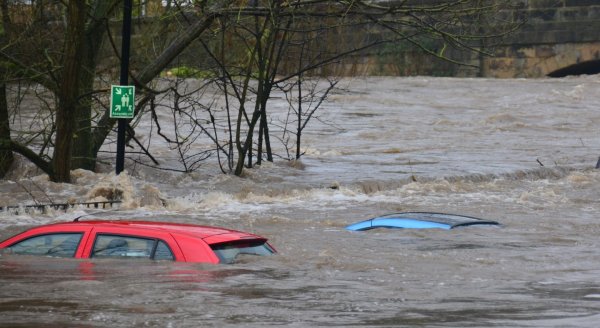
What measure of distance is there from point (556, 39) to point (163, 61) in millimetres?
28981

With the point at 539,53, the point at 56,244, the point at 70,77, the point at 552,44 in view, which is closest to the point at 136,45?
the point at 70,77

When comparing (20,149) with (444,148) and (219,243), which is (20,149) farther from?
(444,148)

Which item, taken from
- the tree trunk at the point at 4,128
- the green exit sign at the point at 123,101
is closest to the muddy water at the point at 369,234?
the tree trunk at the point at 4,128

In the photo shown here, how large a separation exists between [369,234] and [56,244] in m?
4.87

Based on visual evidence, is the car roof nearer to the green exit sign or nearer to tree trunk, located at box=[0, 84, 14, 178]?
the green exit sign

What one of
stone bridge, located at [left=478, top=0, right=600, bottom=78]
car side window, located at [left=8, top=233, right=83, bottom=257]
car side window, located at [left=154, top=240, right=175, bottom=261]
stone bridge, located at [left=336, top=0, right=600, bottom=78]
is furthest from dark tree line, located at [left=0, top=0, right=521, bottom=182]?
stone bridge, located at [left=478, top=0, right=600, bottom=78]

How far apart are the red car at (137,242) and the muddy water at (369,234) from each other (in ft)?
0.31

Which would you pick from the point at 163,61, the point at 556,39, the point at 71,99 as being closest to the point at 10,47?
the point at 71,99

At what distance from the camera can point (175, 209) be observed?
18250 mm

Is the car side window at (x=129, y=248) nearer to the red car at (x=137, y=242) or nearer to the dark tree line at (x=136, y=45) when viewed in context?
the red car at (x=137, y=242)

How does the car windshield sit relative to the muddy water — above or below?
above

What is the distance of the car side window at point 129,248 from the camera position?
33.4ft

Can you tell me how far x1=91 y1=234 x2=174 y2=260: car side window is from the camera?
1019cm

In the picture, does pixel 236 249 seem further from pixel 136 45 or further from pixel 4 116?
pixel 136 45
